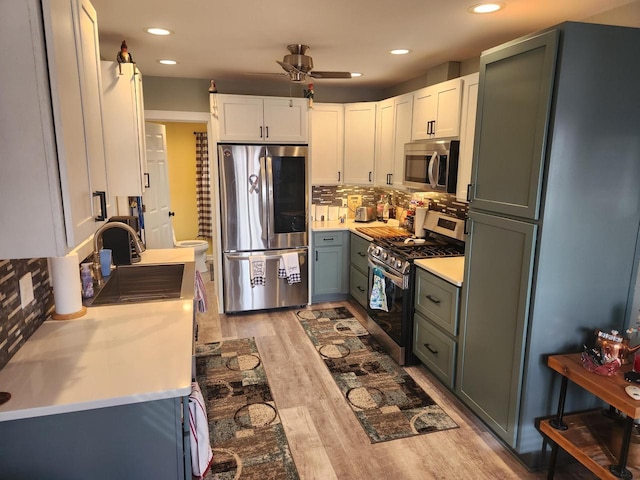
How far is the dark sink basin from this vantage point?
2.71 m

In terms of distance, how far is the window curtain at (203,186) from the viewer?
20.6 ft

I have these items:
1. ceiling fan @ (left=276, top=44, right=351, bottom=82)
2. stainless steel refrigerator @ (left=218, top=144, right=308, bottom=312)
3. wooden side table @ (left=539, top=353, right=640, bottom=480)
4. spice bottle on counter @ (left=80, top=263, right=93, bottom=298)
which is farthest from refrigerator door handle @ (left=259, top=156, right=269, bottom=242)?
wooden side table @ (left=539, top=353, right=640, bottom=480)

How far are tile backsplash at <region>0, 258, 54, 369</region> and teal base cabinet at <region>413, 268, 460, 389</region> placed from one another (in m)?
2.26

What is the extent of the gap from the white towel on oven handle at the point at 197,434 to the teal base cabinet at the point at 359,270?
2.72 m

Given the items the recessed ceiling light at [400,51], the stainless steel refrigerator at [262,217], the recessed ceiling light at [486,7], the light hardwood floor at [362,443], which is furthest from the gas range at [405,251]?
the recessed ceiling light at [486,7]

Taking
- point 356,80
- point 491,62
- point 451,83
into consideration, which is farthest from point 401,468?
point 356,80

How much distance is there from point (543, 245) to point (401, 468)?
4.47 ft

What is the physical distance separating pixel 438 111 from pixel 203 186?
13.4 ft

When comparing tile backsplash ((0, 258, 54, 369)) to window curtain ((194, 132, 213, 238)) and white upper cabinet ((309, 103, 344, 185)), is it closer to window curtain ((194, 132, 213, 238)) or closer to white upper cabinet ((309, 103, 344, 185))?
white upper cabinet ((309, 103, 344, 185))

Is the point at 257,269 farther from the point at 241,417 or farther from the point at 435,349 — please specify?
the point at 435,349

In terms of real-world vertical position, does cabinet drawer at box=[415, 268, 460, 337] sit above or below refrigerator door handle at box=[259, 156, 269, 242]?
below

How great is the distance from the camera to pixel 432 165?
10.9ft

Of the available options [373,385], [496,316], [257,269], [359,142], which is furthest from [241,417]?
[359,142]

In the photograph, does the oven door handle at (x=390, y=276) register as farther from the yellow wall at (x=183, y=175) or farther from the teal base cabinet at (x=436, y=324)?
the yellow wall at (x=183, y=175)
